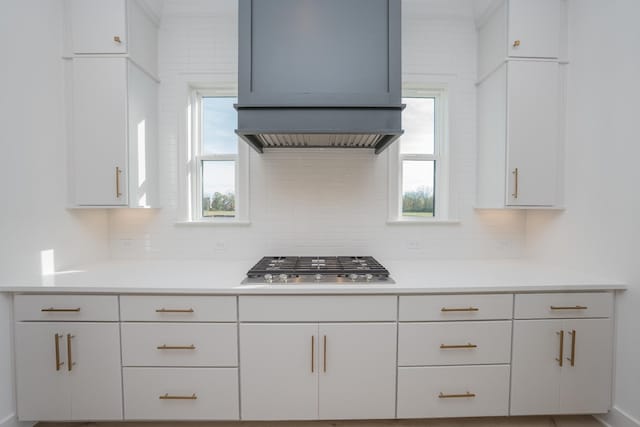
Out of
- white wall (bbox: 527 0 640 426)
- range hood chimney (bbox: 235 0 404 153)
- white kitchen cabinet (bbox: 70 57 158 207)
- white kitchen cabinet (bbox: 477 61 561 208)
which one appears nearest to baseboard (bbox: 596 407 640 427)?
white wall (bbox: 527 0 640 426)

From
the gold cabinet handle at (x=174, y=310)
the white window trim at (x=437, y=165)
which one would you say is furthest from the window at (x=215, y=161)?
the white window trim at (x=437, y=165)

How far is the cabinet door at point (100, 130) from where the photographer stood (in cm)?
185

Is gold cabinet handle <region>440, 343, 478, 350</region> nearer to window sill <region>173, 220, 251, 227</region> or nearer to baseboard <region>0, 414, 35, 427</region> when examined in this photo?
window sill <region>173, 220, 251, 227</region>

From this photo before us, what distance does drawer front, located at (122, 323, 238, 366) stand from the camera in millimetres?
1550

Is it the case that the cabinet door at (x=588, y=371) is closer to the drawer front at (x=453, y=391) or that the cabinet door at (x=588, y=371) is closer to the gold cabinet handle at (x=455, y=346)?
the drawer front at (x=453, y=391)

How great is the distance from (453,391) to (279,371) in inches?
40.8

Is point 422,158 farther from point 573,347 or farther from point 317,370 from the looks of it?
point 317,370

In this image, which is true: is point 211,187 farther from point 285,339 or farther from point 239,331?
point 285,339

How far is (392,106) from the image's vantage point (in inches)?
64.4

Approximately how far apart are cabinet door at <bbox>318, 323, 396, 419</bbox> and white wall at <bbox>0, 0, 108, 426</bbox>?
1817mm

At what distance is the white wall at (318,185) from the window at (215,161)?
163 mm

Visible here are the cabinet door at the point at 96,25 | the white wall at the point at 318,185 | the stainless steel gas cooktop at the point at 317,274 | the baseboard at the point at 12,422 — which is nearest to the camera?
the baseboard at the point at 12,422

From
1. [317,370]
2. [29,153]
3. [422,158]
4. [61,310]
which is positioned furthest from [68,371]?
[422,158]

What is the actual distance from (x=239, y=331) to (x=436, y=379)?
119 cm
